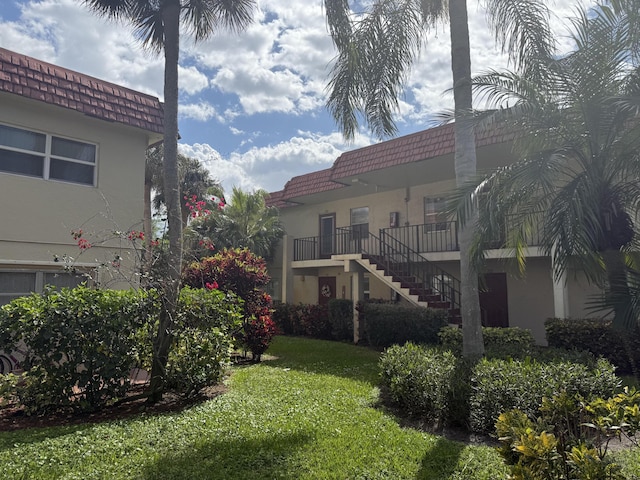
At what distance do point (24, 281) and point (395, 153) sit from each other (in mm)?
10248

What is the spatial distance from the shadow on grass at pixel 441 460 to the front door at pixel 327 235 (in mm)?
13400

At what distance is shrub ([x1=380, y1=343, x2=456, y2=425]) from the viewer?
6000mm

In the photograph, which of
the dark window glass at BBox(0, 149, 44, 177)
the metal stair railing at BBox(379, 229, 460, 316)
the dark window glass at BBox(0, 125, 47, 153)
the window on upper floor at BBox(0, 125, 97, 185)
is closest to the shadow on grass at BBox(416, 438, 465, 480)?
the metal stair railing at BBox(379, 229, 460, 316)

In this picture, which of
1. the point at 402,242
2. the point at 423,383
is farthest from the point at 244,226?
the point at 423,383

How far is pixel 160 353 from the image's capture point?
6770 millimetres

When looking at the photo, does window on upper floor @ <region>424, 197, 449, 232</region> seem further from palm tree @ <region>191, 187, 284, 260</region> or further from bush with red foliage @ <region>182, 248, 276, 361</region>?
palm tree @ <region>191, 187, 284, 260</region>

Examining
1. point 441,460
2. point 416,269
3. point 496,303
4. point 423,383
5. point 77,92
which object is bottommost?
point 441,460

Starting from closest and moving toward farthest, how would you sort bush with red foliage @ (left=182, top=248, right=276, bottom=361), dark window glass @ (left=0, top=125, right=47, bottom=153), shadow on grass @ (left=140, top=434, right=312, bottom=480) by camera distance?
shadow on grass @ (left=140, top=434, right=312, bottom=480) → dark window glass @ (left=0, top=125, right=47, bottom=153) → bush with red foliage @ (left=182, top=248, right=276, bottom=361)

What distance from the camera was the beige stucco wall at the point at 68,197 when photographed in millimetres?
8711

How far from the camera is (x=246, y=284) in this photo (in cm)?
1112

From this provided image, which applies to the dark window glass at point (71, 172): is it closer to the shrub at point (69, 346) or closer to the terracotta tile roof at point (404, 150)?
the shrub at point (69, 346)

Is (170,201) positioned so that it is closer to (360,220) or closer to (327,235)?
(360,220)

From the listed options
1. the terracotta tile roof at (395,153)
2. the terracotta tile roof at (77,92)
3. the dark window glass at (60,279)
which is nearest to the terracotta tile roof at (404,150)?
the terracotta tile roof at (395,153)

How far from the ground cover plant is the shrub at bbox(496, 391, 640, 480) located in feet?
3.16
